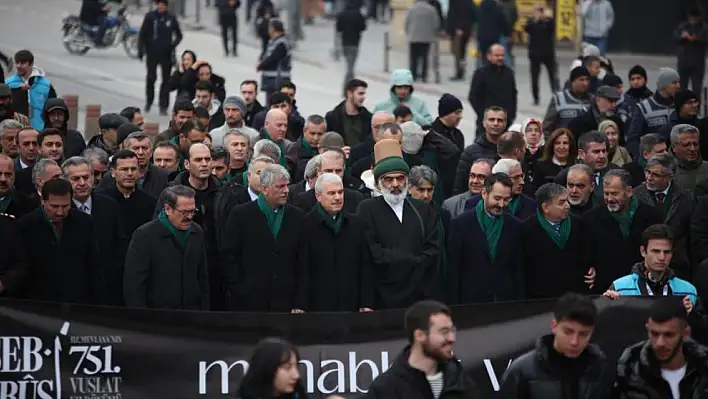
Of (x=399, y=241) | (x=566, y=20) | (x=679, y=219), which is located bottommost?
(x=399, y=241)

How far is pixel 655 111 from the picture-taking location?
743 inches

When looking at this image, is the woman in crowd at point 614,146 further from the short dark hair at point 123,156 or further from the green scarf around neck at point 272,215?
the short dark hair at point 123,156

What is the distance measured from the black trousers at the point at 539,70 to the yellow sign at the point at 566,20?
5.12 m

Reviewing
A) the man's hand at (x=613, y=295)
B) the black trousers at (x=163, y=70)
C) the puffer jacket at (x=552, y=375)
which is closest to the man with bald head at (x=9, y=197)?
the man's hand at (x=613, y=295)

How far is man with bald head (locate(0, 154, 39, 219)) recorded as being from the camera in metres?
13.2

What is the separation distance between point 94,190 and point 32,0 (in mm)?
33058

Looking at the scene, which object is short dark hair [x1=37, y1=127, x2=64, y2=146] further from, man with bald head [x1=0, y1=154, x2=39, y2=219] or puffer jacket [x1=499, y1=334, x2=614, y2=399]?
puffer jacket [x1=499, y1=334, x2=614, y2=399]

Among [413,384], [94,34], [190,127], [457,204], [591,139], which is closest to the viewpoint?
[413,384]

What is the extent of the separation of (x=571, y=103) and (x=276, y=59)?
6.78 meters

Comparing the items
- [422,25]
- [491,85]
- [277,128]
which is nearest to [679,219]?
[277,128]

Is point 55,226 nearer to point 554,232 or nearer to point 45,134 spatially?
point 45,134

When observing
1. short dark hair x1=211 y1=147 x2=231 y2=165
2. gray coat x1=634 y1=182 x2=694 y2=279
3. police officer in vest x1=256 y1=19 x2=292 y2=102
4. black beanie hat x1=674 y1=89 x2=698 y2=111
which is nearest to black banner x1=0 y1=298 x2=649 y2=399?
gray coat x1=634 y1=182 x2=694 y2=279

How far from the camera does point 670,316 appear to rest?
31.2 feet

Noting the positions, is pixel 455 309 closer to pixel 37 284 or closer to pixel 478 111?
pixel 37 284
